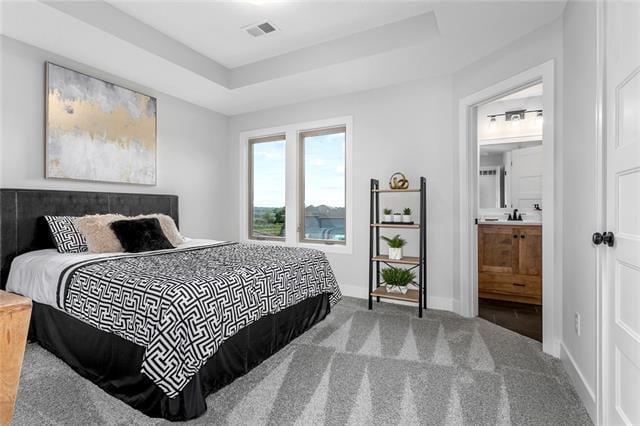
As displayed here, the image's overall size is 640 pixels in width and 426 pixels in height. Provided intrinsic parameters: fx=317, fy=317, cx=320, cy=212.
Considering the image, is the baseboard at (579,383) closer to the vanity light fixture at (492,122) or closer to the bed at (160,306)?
A: the bed at (160,306)

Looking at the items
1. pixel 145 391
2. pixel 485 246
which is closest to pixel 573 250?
pixel 485 246

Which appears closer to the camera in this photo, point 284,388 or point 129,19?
point 284,388

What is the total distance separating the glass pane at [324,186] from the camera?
418 centimetres

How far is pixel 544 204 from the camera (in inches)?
95.0

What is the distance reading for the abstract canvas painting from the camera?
115 inches

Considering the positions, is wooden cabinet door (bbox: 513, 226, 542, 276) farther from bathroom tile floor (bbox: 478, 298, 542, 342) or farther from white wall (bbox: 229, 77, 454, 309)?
white wall (bbox: 229, 77, 454, 309)

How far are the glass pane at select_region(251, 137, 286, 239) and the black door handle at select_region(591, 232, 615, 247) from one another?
3.58 metres

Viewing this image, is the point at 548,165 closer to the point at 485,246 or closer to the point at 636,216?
the point at 636,216

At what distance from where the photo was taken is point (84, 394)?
1827 millimetres

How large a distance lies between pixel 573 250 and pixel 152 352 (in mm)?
2525

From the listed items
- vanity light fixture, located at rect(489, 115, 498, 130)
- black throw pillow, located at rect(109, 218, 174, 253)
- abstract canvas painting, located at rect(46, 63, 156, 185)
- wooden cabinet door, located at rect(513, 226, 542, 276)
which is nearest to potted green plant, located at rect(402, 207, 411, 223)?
wooden cabinet door, located at rect(513, 226, 542, 276)

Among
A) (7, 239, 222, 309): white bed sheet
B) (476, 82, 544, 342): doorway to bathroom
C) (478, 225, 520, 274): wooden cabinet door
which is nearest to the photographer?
(7, 239, 222, 309): white bed sheet

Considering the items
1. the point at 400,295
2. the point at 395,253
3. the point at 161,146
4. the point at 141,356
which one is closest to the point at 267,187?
the point at 161,146

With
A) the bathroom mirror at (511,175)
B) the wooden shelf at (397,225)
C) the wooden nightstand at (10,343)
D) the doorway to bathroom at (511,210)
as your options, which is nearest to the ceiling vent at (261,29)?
the wooden shelf at (397,225)
